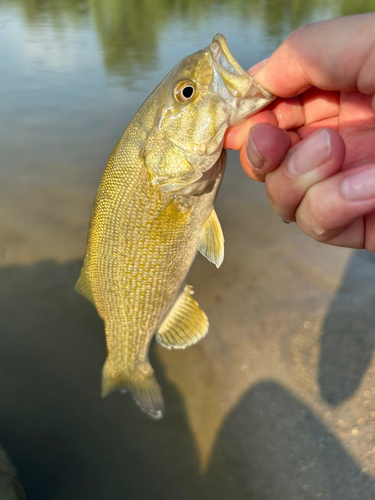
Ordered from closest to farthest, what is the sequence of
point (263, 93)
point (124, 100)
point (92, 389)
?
1. point (263, 93)
2. point (92, 389)
3. point (124, 100)

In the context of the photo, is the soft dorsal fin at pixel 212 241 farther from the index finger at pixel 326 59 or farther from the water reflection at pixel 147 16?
the water reflection at pixel 147 16

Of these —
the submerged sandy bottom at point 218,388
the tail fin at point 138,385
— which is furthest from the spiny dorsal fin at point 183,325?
the submerged sandy bottom at point 218,388

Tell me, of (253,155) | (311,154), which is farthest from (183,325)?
(311,154)

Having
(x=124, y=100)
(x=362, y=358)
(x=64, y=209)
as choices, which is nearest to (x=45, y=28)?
(x=124, y=100)

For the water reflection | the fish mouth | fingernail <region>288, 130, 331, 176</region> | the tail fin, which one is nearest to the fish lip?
the fish mouth

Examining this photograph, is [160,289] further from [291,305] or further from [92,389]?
[291,305]

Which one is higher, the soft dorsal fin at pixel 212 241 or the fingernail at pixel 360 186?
the fingernail at pixel 360 186
